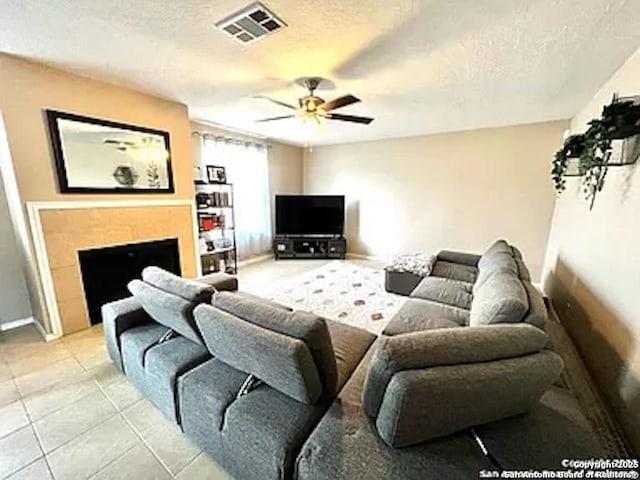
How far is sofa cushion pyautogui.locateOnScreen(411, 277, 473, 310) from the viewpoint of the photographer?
8.71ft

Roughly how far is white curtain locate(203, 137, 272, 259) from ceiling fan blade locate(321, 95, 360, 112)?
8.87 feet

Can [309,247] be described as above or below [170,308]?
below

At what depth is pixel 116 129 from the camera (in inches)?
119

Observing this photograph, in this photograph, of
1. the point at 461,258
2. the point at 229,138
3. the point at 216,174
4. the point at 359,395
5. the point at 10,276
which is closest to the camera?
the point at 359,395

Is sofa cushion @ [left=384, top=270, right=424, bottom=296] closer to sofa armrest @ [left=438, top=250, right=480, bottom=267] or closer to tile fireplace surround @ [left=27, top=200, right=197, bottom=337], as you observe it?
sofa armrest @ [left=438, top=250, right=480, bottom=267]

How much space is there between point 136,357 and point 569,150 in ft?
12.9

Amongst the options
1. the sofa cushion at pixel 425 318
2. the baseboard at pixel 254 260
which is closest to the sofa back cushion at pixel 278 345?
the sofa cushion at pixel 425 318

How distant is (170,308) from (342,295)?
254cm

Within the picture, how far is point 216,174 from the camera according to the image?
4.67 meters

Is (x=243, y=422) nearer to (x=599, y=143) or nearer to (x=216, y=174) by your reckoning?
(x=599, y=143)

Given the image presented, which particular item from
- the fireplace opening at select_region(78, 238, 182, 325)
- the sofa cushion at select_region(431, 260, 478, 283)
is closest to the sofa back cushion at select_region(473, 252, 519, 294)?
the sofa cushion at select_region(431, 260, 478, 283)

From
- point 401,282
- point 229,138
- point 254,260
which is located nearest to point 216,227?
point 254,260

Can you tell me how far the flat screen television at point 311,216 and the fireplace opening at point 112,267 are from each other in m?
2.59

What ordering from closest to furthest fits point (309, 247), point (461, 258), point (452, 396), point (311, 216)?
point (452, 396) < point (461, 258) < point (311, 216) < point (309, 247)
